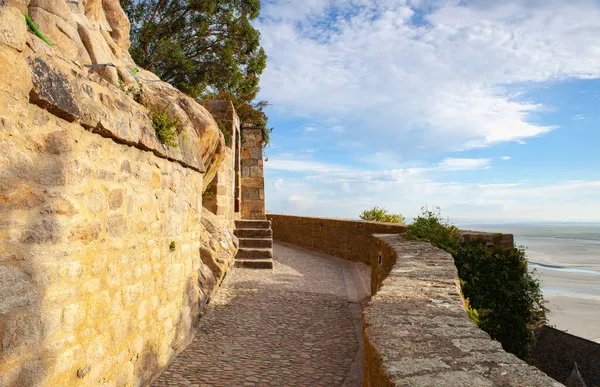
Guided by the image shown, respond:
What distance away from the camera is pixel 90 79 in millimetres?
2688

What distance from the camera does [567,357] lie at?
9867 mm

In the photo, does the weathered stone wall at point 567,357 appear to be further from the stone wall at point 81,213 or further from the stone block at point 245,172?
the stone wall at point 81,213

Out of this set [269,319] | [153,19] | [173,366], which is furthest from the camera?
[153,19]

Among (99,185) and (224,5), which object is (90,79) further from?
(224,5)

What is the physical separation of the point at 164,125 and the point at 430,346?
275 centimetres

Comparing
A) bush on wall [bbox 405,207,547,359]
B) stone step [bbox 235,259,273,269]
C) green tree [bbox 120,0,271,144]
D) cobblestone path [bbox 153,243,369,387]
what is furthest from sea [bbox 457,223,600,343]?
green tree [bbox 120,0,271,144]

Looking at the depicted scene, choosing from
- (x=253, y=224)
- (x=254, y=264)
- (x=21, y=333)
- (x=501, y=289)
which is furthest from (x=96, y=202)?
(x=253, y=224)

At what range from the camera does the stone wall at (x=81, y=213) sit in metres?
1.96

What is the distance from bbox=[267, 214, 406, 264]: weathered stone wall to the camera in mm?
10562

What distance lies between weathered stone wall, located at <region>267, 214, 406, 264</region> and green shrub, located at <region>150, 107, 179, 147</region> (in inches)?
249

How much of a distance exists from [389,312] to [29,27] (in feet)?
9.04

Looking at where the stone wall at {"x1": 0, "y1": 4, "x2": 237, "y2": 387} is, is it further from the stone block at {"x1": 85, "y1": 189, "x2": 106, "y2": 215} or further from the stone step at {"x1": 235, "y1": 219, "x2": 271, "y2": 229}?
the stone step at {"x1": 235, "y1": 219, "x2": 271, "y2": 229}

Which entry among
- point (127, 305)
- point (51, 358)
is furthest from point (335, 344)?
point (51, 358)

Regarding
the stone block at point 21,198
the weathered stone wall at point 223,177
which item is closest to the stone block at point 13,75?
the stone block at point 21,198
